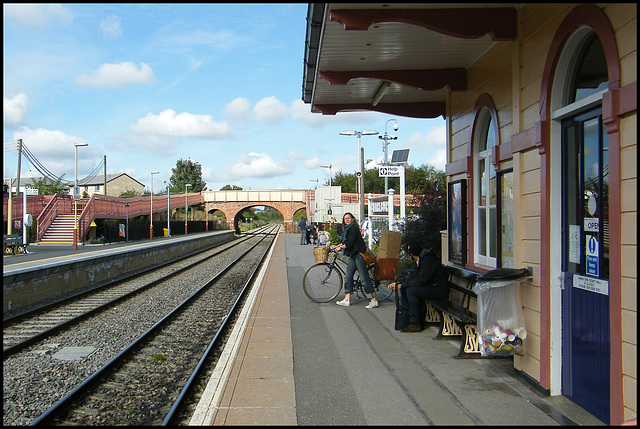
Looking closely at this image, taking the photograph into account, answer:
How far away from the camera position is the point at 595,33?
13.4 feet

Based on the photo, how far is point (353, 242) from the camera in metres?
9.21

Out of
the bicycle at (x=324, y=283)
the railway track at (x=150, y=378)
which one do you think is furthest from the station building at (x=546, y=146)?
the railway track at (x=150, y=378)

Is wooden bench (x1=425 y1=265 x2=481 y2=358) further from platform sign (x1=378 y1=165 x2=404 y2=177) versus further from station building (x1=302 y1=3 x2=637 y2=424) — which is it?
platform sign (x1=378 y1=165 x2=404 y2=177)

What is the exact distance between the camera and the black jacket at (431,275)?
280 inches

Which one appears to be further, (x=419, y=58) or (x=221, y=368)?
(x=419, y=58)

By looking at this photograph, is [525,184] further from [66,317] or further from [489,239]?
[66,317]

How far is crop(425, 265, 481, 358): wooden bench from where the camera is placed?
20.2ft

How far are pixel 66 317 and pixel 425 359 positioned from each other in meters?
6.81

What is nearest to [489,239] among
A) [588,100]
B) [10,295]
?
[588,100]

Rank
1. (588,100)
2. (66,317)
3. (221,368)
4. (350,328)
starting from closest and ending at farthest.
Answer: (588,100)
(221,368)
(350,328)
(66,317)

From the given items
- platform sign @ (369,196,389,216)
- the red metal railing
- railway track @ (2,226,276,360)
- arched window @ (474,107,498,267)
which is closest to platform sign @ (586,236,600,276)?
arched window @ (474,107,498,267)

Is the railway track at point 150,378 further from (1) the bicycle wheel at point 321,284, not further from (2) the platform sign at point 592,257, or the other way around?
(2) the platform sign at point 592,257

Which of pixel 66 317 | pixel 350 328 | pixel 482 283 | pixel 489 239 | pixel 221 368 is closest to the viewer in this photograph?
pixel 482 283

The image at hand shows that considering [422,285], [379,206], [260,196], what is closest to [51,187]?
[260,196]
